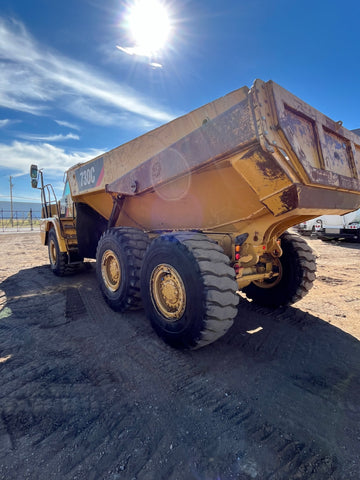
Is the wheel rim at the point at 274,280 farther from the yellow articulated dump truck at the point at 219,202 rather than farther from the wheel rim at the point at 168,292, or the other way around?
the wheel rim at the point at 168,292

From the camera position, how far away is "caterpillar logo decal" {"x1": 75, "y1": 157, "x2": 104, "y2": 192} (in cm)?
445

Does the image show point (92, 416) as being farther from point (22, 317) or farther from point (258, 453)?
point (22, 317)

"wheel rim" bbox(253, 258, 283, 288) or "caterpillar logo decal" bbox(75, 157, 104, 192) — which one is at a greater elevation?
"caterpillar logo decal" bbox(75, 157, 104, 192)

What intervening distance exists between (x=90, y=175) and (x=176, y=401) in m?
4.04

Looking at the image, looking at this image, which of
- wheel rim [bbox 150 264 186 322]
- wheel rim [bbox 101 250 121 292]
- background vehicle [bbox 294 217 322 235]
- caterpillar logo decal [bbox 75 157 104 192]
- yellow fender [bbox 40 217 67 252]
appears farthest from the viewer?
background vehicle [bbox 294 217 322 235]

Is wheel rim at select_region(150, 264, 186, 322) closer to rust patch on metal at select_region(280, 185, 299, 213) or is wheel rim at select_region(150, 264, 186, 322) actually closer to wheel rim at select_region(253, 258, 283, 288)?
rust patch on metal at select_region(280, 185, 299, 213)

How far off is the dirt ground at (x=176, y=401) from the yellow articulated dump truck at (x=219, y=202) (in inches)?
17.0

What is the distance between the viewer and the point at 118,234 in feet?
12.1

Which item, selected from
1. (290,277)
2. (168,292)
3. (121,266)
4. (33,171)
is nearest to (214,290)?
(168,292)

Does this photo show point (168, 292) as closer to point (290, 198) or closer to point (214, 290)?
point (214, 290)

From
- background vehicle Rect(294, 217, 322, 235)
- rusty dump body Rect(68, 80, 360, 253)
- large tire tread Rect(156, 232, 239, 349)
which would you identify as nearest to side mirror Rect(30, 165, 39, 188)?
rusty dump body Rect(68, 80, 360, 253)

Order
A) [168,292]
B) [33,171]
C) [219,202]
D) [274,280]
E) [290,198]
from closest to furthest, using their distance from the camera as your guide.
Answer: [290,198], [168,292], [219,202], [274,280], [33,171]

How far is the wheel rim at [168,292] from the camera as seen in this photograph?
8.70 ft

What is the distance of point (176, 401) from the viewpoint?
78.9 inches
